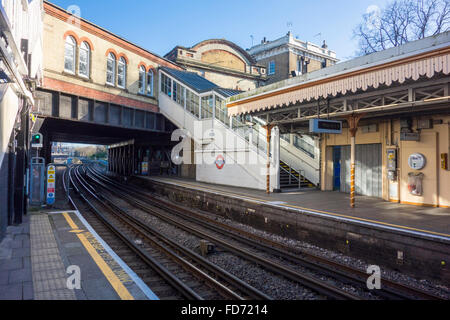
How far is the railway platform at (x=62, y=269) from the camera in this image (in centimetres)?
433

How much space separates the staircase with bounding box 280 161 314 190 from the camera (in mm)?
15242

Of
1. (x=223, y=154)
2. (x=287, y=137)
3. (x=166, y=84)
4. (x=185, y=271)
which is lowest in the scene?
(x=185, y=271)

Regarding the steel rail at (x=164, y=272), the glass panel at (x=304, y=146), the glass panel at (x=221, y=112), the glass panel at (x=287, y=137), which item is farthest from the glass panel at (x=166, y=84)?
the steel rail at (x=164, y=272)

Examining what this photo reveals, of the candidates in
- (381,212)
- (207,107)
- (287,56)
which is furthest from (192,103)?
(287,56)

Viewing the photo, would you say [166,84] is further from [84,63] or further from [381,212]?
[381,212]

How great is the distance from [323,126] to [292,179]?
285 inches

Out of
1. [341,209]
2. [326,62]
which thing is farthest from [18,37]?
[326,62]

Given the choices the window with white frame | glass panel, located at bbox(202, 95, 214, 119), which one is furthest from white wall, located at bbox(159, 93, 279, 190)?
the window with white frame

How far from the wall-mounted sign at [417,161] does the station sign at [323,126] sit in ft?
10.8

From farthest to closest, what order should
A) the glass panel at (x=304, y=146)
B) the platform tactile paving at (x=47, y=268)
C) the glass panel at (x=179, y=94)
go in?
1. the glass panel at (x=179, y=94)
2. the glass panel at (x=304, y=146)
3. the platform tactile paving at (x=47, y=268)

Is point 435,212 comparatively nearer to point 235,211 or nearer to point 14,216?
point 235,211

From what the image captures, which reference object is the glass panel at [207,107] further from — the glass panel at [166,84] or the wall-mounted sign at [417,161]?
the wall-mounted sign at [417,161]

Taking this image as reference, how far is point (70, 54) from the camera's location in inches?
651

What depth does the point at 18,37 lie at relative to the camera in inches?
292
